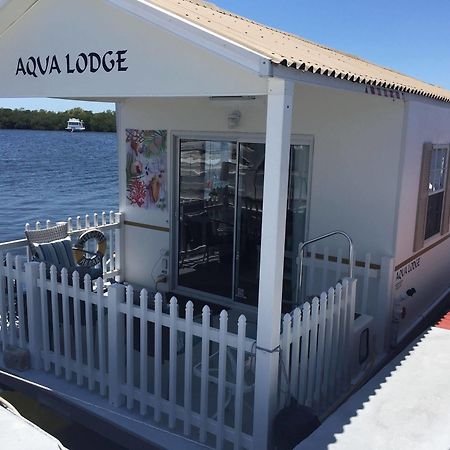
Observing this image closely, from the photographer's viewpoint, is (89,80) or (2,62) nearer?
(89,80)

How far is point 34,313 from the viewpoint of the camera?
500 centimetres

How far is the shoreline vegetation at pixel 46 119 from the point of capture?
66950mm

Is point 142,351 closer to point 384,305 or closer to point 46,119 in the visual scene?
point 384,305

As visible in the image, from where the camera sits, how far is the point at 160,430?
4.13 metres

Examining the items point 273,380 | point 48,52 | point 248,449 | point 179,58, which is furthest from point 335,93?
point 248,449

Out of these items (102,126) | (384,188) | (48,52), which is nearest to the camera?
(48,52)

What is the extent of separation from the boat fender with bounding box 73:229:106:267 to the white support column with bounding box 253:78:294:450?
3.87 meters

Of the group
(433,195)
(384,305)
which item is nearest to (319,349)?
(384,305)

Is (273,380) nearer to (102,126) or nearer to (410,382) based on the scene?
(410,382)

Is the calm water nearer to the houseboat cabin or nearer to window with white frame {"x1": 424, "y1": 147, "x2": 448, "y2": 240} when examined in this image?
window with white frame {"x1": 424, "y1": 147, "x2": 448, "y2": 240}

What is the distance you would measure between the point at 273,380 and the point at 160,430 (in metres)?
1.07

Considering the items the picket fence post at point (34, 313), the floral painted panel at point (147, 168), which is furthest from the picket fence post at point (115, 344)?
the floral painted panel at point (147, 168)

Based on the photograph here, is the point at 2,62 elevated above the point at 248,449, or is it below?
above

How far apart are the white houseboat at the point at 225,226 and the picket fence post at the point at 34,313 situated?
15 millimetres
